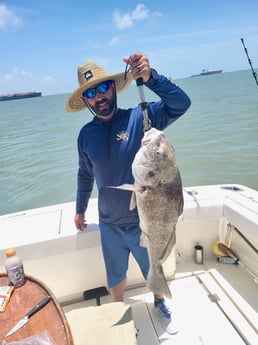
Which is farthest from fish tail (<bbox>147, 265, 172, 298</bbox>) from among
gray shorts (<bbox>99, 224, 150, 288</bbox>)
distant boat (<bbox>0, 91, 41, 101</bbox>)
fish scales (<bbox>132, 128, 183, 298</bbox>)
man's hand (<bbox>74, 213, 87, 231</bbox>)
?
distant boat (<bbox>0, 91, 41, 101</bbox>)

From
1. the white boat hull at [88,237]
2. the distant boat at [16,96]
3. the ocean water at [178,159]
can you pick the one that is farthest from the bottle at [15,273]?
the distant boat at [16,96]

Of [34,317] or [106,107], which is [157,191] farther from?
[34,317]

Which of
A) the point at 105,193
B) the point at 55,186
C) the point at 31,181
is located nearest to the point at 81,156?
the point at 105,193

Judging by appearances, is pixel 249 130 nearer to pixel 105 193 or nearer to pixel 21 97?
pixel 105 193

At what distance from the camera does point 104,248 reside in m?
2.24

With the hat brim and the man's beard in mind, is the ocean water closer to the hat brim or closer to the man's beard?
the hat brim

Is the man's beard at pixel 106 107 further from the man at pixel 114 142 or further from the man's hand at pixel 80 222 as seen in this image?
the man's hand at pixel 80 222

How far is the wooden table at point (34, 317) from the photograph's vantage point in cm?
140

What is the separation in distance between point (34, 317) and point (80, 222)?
989mm

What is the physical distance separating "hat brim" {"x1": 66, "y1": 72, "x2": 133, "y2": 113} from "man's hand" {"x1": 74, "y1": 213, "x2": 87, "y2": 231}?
0.86 m

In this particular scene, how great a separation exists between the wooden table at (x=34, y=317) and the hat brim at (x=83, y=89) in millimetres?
1256

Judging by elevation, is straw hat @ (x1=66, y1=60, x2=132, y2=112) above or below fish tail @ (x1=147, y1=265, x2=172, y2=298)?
above

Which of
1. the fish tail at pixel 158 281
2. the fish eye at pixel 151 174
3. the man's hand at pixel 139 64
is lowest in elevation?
the fish tail at pixel 158 281

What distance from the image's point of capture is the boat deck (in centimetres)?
226
